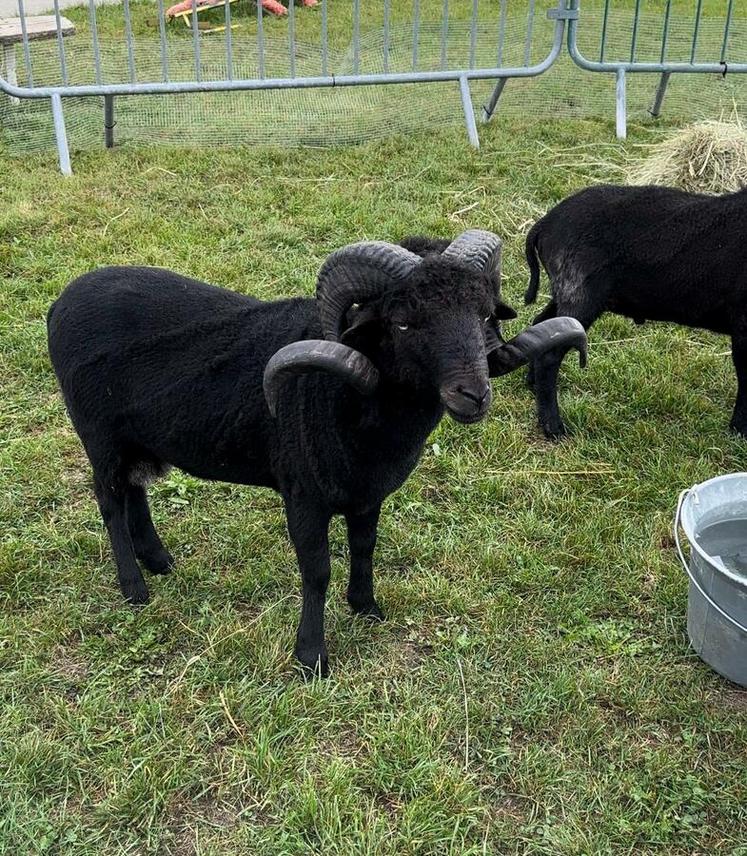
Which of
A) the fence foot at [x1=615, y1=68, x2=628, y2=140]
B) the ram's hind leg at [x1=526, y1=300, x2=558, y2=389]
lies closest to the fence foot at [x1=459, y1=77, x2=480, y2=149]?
the fence foot at [x1=615, y1=68, x2=628, y2=140]

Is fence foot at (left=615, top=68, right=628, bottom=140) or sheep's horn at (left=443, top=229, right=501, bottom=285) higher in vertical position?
sheep's horn at (left=443, top=229, right=501, bottom=285)

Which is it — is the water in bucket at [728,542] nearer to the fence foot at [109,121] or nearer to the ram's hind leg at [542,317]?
the ram's hind leg at [542,317]

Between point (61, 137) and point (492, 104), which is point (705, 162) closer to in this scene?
point (492, 104)

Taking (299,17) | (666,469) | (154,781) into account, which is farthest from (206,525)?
(299,17)

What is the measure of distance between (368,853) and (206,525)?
1.96m

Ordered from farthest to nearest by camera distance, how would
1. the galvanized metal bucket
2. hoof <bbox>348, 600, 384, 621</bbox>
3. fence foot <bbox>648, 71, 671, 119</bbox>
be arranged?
fence foot <bbox>648, 71, 671, 119</bbox> < hoof <bbox>348, 600, 384, 621</bbox> < the galvanized metal bucket

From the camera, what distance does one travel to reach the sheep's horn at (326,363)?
2758 mm

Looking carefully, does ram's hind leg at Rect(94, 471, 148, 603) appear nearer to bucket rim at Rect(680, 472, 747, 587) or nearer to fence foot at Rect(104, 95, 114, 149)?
bucket rim at Rect(680, 472, 747, 587)

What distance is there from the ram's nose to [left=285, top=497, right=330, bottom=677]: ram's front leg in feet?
2.70

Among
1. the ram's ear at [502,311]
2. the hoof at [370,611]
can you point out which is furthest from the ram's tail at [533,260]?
the hoof at [370,611]

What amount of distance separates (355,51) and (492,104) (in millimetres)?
1916

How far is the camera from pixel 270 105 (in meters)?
10.0

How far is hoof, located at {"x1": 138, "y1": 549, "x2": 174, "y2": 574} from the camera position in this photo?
13.2 ft

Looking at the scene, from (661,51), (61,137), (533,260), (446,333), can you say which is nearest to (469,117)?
(661,51)
